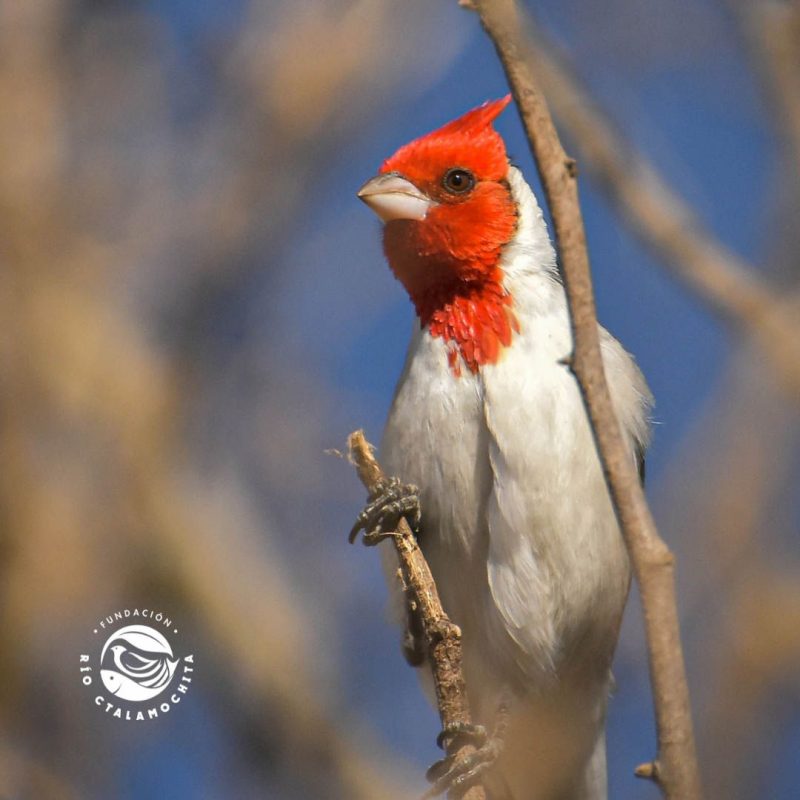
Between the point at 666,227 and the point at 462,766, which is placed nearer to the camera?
the point at 666,227

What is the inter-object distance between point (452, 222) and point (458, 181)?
0.75 feet

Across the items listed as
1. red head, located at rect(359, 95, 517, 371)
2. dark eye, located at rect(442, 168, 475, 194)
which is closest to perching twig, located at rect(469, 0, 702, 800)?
red head, located at rect(359, 95, 517, 371)

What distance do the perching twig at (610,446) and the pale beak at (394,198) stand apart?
2.22m

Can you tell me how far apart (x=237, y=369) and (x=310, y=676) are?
145 cm

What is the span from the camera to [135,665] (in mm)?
4887

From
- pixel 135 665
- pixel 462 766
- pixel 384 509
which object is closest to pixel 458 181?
pixel 384 509

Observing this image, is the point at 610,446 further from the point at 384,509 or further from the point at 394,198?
the point at 394,198

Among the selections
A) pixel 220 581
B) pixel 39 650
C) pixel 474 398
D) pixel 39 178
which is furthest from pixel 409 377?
pixel 39 178

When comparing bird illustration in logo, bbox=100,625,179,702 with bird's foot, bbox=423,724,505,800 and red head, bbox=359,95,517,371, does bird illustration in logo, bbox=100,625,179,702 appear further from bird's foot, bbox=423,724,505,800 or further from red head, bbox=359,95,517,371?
red head, bbox=359,95,517,371

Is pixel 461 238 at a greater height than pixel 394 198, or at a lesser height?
lesser

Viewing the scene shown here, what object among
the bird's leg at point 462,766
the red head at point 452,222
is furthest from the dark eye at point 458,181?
the bird's leg at point 462,766

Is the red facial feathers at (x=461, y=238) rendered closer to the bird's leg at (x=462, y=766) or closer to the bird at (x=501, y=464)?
the bird at (x=501, y=464)

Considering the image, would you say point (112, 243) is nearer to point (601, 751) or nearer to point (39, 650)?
point (39, 650)

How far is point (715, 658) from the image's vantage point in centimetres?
202
